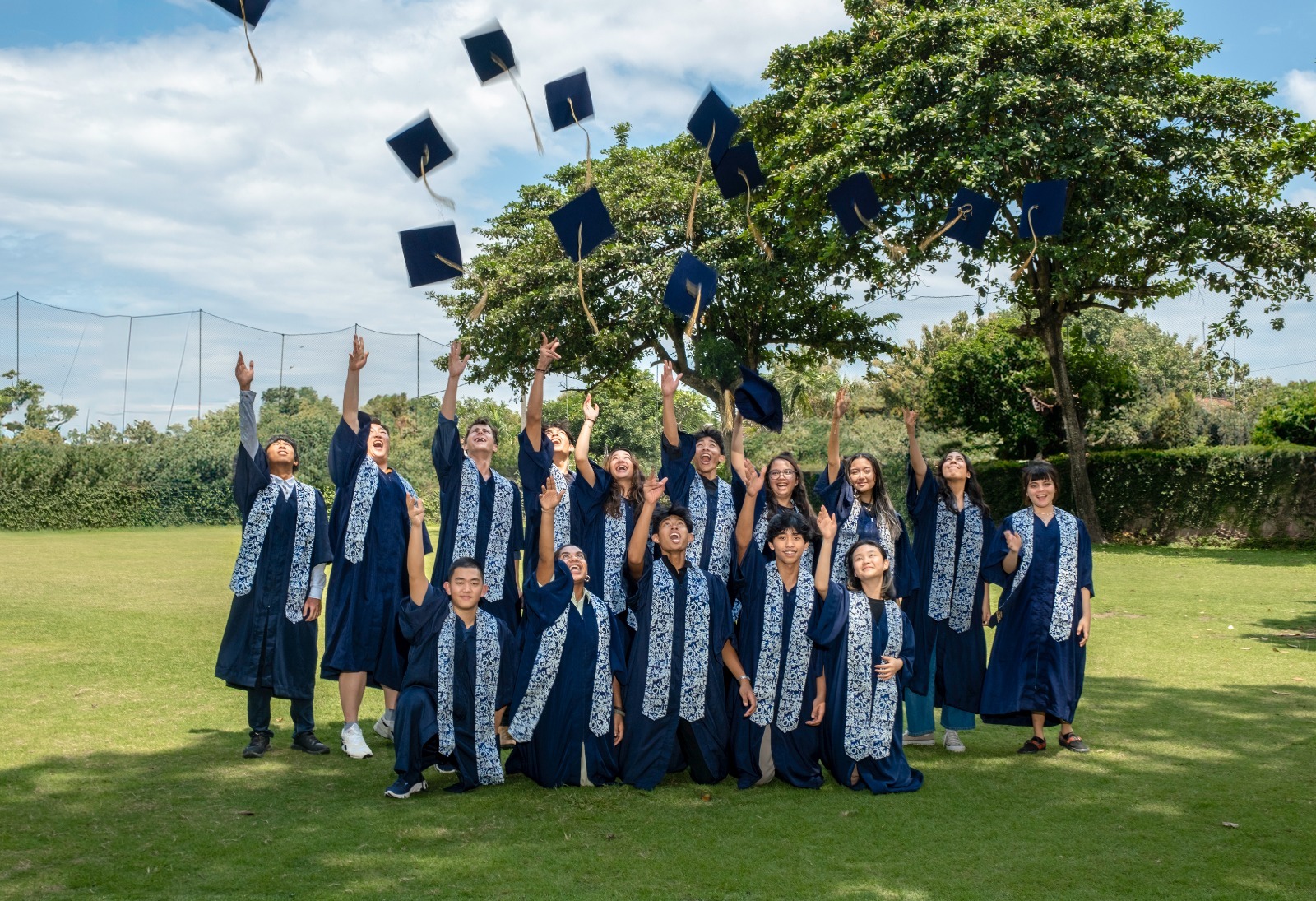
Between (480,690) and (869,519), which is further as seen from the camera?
(869,519)

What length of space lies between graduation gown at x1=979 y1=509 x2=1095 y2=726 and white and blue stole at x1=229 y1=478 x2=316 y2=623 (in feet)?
12.2

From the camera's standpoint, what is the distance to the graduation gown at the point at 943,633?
19.9 ft

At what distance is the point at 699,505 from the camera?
6.03 metres

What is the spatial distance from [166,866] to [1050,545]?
4.55 metres

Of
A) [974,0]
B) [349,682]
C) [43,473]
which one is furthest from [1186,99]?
[43,473]

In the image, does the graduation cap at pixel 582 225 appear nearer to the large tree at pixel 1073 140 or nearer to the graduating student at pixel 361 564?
the graduating student at pixel 361 564

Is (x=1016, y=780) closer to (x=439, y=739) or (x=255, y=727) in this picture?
(x=439, y=739)

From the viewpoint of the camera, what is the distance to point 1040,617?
588cm

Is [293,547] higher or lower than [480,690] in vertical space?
higher

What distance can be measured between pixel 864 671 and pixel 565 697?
142 cm

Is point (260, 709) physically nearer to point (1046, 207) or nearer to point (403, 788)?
point (403, 788)

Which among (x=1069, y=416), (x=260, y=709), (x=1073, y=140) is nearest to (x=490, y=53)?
(x=260, y=709)

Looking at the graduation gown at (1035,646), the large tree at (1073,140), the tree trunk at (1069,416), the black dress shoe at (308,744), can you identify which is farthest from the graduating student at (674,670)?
the tree trunk at (1069,416)

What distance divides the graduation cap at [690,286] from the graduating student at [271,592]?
2.69 metres
